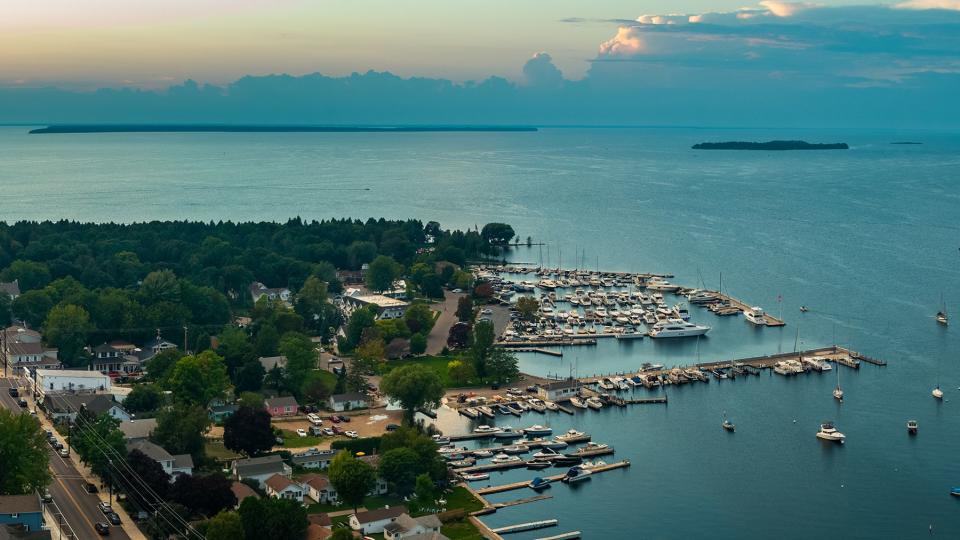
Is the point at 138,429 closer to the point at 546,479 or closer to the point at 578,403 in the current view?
the point at 546,479

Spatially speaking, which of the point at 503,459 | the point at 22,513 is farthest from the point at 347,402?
the point at 22,513

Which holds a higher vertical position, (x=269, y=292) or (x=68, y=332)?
(x=68, y=332)

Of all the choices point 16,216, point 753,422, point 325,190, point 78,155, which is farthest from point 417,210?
point 78,155

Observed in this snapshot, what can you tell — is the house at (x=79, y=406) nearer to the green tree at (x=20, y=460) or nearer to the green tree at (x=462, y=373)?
the green tree at (x=20, y=460)

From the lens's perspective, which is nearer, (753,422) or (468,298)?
(753,422)

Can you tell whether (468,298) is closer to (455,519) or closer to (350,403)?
(350,403)

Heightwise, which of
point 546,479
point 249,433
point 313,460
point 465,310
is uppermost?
point 249,433
